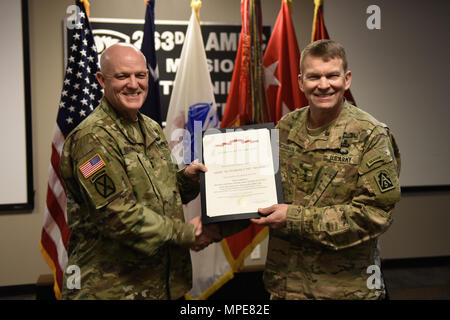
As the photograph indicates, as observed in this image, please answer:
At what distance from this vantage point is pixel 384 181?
4.89ft

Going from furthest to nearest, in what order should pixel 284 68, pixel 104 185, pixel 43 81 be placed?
pixel 43 81
pixel 284 68
pixel 104 185

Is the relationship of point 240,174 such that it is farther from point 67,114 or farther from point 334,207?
point 67,114

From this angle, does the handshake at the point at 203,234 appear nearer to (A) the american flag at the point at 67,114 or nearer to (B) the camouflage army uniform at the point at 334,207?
(B) the camouflage army uniform at the point at 334,207

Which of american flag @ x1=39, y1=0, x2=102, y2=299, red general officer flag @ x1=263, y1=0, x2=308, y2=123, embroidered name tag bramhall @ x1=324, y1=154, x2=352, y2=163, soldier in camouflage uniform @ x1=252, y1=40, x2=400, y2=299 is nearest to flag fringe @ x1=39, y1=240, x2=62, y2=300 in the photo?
american flag @ x1=39, y1=0, x2=102, y2=299

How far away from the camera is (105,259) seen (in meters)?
1.57

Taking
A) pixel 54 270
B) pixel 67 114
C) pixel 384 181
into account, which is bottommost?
pixel 54 270

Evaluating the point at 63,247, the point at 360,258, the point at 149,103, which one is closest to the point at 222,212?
the point at 360,258

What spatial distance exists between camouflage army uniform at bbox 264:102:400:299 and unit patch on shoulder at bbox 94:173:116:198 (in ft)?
2.35

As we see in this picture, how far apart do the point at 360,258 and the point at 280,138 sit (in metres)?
0.62

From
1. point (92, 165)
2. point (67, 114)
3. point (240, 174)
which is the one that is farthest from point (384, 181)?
point (67, 114)

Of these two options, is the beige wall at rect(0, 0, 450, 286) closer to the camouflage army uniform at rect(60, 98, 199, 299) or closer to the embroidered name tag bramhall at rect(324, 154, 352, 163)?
the camouflage army uniform at rect(60, 98, 199, 299)

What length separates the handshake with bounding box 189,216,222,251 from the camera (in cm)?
169

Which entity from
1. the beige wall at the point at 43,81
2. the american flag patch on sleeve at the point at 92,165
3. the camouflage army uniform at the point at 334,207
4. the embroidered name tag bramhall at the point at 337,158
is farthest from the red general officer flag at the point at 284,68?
the american flag patch on sleeve at the point at 92,165

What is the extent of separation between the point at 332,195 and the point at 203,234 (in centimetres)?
60
